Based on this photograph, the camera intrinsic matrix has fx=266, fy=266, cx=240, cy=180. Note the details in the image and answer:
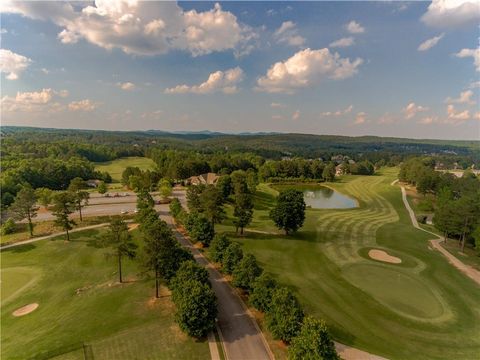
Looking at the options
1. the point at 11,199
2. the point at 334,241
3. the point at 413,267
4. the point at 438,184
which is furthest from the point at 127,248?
the point at 438,184

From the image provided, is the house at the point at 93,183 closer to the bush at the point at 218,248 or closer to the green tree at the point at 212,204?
the green tree at the point at 212,204

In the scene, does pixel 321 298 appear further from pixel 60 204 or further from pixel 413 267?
pixel 60 204

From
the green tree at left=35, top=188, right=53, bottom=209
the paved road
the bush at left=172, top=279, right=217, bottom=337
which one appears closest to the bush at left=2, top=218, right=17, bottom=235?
the green tree at left=35, top=188, right=53, bottom=209

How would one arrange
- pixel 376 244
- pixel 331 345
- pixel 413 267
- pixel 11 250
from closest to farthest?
1. pixel 331 345
2. pixel 413 267
3. pixel 11 250
4. pixel 376 244

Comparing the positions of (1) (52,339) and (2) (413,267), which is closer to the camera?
(1) (52,339)

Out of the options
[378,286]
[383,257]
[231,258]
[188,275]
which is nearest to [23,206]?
[188,275]

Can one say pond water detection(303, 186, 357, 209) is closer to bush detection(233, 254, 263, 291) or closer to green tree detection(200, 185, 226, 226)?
green tree detection(200, 185, 226, 226)
